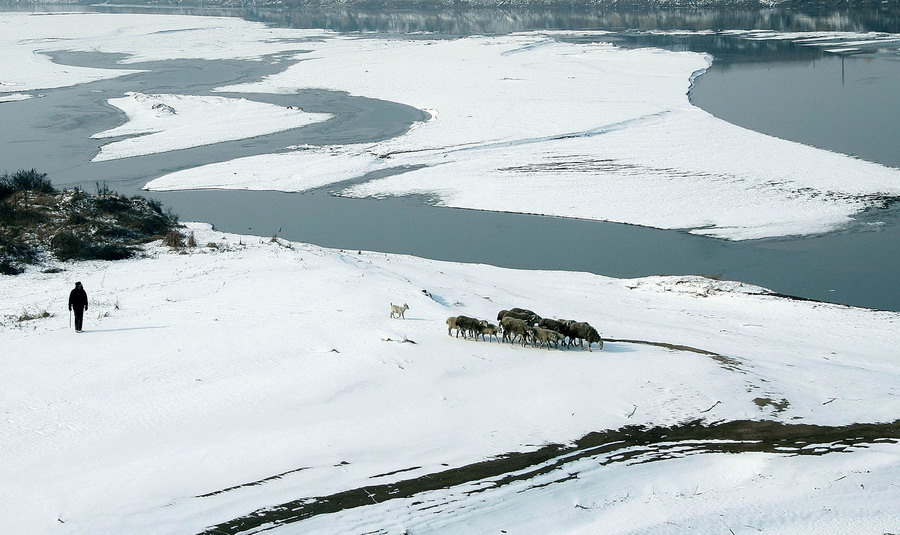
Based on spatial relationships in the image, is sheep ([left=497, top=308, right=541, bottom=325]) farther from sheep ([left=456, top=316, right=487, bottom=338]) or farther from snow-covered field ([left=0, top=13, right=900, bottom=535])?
snow-covered field ([left=0, top=13, right=900, bottom=535])

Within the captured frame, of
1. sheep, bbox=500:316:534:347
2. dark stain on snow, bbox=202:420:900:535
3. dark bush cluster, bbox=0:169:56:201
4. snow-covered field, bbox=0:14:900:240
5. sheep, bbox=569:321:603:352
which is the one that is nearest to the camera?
dark stain on snow, bbox=202:420:900:535

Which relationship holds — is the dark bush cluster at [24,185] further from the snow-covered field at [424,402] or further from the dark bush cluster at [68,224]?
the snow-covered field at [424,402]

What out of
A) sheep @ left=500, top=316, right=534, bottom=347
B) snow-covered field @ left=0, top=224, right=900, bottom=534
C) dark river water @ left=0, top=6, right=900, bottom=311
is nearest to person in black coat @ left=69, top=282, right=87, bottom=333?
snow-covered field @ left=0, top=224, right=900, bottom=534

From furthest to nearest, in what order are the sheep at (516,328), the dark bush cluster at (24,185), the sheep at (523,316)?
the dark bush cluster at (24,185), the sheep at (523,316), the sheep at (516,328)

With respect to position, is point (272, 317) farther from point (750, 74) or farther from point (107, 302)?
point (750, 74)

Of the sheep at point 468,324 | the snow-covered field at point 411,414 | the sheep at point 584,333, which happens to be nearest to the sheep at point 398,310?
the snow-covered field at point 411,414

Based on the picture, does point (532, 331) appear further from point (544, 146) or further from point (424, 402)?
point (544, 146)

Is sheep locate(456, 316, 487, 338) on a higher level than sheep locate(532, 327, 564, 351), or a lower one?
higher
